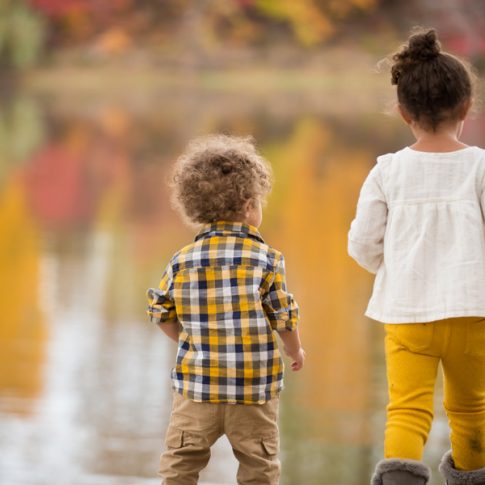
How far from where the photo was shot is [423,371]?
2.14 metres

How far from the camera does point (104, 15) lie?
84.0ft

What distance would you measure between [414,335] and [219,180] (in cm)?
39

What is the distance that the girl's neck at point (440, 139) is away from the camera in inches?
85.8

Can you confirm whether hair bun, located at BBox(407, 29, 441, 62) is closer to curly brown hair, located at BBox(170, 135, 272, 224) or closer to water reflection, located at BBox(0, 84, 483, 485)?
curly brown hair, located at BBox(170, 135, 272, 224)

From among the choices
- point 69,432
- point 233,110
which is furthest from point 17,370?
point 233,110

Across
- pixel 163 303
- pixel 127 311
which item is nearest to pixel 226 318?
pixel 163 303

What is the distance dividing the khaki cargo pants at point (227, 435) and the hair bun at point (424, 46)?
0.59 metres

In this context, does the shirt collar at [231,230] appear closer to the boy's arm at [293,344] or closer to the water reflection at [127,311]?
the boy's arm at [293,344]

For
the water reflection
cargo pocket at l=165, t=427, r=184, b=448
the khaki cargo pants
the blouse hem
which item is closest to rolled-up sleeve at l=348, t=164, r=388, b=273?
the blouse hem

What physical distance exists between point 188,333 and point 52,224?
25.1 ft

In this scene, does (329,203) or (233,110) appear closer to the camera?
(329,203)

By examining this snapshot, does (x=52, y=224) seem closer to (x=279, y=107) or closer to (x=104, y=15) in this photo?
(x=279, y=107)

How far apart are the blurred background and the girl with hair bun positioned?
11 cm

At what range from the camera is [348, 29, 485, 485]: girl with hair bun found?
→ 83.3 inches
